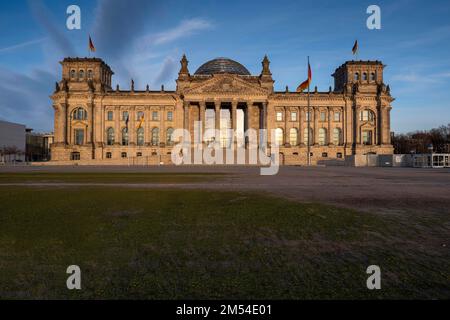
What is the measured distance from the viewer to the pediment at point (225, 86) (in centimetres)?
→ 7719

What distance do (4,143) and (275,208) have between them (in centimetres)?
15313

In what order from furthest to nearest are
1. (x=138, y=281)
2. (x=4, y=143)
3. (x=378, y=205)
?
1. (x=4, y=143)
2. (x=378, y=205)
3. (x=138, y=281)

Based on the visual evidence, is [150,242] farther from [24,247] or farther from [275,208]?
[275,208]

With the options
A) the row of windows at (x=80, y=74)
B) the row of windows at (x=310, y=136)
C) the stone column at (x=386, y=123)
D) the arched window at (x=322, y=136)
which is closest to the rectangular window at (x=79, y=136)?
the row of windows at (x=80, y=74)

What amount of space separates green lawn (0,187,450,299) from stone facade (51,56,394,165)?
71262 millimetres

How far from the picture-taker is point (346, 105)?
275 ft

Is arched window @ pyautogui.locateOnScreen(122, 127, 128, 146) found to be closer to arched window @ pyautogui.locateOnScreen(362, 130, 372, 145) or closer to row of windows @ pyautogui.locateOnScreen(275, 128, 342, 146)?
row of windows @ pyautogui.locateOnScreen(275, 128, 342, 146)

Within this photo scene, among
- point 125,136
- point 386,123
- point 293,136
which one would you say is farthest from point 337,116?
point 125,136

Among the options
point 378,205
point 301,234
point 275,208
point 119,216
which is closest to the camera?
point 301,234

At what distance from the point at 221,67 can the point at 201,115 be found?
66.2ft

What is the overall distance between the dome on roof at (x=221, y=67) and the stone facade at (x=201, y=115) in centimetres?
→ 870

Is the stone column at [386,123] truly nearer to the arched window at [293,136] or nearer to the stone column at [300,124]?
the stone column at [300,124]
